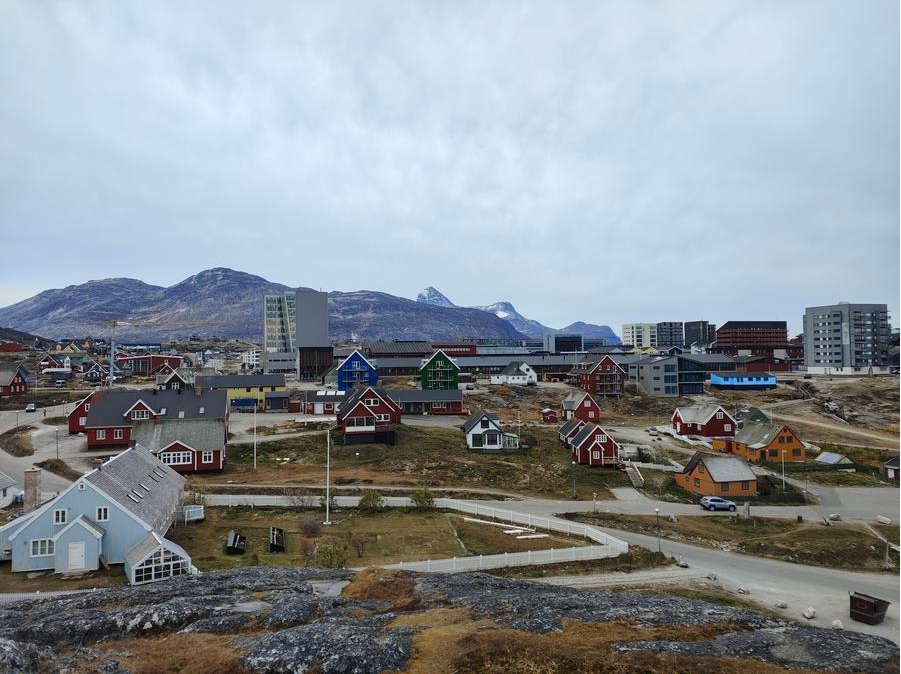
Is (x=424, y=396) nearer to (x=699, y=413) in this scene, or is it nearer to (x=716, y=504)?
(x=699, y=413)

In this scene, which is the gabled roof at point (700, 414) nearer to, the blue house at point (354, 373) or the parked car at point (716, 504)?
the parked car at point (716, 504)

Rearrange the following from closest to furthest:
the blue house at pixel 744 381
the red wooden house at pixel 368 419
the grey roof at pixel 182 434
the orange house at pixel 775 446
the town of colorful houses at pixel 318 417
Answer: the town of colorful houses at pixel 318 417 < the grey roof at pixel 182 434 < the red wooden house at pixel 368 419 < the orange house at pixel 775 446 < the blue house at pixel 744 381

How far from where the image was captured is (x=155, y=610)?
22219mm

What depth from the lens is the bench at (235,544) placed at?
36.2 metres

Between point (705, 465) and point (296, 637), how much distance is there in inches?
2038

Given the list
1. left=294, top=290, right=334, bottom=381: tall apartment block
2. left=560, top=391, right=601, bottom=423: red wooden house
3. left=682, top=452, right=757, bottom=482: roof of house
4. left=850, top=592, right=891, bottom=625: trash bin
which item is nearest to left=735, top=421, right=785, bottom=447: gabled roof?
left=682, top=452, right=757, bottom=482: roof of house

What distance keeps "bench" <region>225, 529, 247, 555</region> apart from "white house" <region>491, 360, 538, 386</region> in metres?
97.6

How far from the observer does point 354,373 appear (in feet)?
339

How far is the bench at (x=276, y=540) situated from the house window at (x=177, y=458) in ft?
79.9

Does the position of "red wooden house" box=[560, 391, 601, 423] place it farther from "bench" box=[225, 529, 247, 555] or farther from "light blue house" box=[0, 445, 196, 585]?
"light blue house" box=[0, 445, 196, 585]

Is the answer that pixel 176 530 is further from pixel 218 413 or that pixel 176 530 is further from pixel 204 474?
pixel 218 413

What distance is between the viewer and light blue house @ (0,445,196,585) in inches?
1225

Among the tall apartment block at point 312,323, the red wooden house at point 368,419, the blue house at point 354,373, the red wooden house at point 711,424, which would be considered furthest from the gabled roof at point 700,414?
the tall apartment block at point 312,323

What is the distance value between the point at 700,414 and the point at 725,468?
99.9 feet
